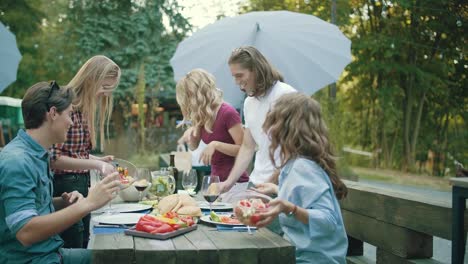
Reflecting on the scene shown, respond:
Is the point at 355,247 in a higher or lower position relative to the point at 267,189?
lower

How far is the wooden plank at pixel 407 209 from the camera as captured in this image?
3.06m

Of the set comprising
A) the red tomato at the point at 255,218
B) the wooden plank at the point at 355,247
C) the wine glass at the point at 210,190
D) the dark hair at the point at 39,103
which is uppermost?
the dark hair at the point at 39,103

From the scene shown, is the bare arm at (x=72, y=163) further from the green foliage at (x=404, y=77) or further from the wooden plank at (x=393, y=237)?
the green foliage at (x=404, y=77)

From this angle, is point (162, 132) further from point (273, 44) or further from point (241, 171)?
point (241, 171)

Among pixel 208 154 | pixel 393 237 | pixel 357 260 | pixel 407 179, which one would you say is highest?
pixel 208 154

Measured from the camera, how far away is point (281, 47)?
6.11 m

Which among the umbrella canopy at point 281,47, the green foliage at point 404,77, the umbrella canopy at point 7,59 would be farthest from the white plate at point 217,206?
the green foliage at point 404,77

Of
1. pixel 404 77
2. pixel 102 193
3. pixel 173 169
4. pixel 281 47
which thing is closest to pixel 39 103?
pixel 102 193

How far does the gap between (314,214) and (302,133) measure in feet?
1.29

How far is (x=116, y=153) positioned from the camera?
20906 millimetres

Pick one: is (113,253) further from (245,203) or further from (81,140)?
(81,140)

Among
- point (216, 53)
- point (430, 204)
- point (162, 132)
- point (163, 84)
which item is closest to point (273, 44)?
point (216, 53)

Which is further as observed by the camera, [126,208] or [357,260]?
[357,260]

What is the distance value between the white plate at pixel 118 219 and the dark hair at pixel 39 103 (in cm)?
58
